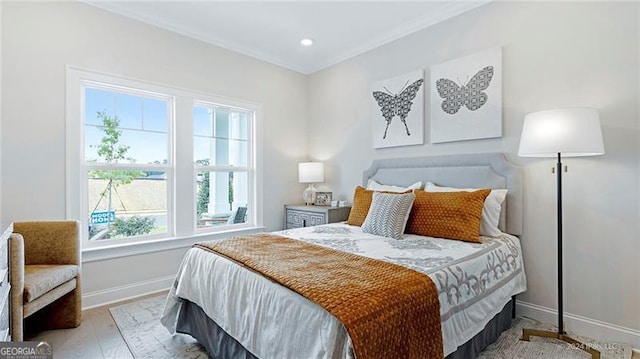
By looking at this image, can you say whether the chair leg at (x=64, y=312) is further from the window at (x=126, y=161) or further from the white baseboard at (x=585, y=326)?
the white baseboard at (x=585, y=326)

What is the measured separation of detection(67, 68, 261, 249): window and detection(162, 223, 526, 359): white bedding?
4.46ft

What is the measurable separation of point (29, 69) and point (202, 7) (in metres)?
1.48

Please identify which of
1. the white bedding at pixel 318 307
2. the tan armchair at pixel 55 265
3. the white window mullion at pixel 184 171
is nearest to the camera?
the white bedding at pixel 318 307

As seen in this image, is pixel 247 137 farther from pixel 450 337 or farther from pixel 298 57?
pixel 450 337

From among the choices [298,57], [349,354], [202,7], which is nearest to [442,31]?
[298,57]

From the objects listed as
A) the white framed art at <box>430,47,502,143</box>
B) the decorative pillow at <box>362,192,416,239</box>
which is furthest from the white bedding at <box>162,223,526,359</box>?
the white framed art at <box>430,47,502,143</box>

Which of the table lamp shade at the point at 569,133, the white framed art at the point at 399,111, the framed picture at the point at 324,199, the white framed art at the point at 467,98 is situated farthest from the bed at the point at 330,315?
the framed picture at the point at 324,199

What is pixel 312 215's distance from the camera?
3789 mm

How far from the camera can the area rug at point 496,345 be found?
78.7 inches

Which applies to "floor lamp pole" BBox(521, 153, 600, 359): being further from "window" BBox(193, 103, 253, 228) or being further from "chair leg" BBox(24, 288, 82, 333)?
"chair leg" BBox(24, 288, 82, 333)

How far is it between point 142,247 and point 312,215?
180cm

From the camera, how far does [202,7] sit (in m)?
2.95

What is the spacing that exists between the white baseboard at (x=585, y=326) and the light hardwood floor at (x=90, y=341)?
4.7 inches

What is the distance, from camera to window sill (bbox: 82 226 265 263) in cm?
282
